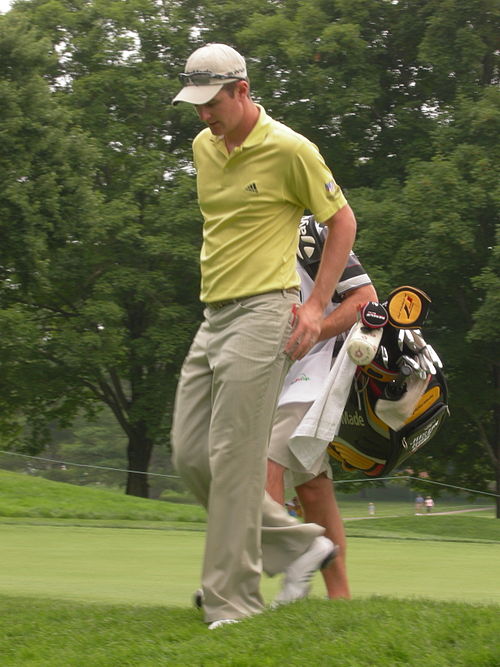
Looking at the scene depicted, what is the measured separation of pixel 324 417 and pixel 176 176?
2386cm

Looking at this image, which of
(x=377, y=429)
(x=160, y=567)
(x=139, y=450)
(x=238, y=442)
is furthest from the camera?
(x=139, y=450)

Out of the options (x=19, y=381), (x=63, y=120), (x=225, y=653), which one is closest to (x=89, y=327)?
(x=19, y=381)

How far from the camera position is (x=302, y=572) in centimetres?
465

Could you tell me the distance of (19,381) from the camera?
91.2 feet

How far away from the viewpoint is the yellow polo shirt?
4312 mm

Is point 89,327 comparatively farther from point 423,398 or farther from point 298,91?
point 423,398

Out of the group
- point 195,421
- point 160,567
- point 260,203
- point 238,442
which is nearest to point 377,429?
point 195,421

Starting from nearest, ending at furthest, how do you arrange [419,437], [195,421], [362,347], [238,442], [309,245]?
[238,442] < [195,421] < [362,347] < [309,245] < [419,437]

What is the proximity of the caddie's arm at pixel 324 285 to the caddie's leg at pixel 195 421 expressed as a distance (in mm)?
350

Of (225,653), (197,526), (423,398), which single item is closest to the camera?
(225,653)

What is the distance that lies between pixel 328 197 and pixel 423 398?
4.52 ft

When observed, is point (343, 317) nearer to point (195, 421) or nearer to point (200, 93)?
point (195, 421)

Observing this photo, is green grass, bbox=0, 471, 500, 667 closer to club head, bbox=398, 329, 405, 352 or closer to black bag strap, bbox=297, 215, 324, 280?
club head, bbox=398, 329, 405, 352

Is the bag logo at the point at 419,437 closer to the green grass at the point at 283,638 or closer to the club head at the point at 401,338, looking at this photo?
the club head at the point at 401,338
